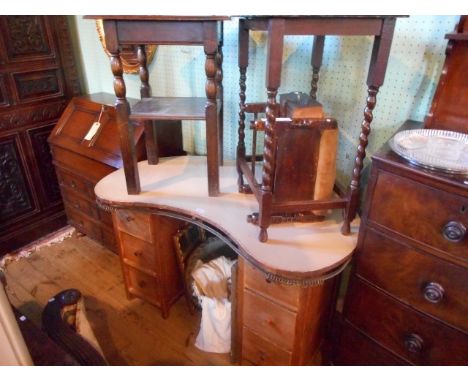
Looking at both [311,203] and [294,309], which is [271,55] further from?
[294,309]

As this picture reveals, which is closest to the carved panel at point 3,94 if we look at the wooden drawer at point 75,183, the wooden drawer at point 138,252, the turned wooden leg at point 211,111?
the wooden drawer at point 75,183

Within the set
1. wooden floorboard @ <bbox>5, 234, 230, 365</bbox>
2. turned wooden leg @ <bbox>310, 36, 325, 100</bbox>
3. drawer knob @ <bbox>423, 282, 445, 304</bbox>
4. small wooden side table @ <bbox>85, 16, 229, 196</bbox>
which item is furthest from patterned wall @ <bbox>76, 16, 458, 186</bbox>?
wooden floorboard @ <bbox>5, 234, 230, 365</bbox>

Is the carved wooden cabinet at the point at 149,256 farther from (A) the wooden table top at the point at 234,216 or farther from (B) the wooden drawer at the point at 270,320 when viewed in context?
(B) the wooden drawer at the point at 270,320

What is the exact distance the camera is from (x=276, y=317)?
3.95 feet

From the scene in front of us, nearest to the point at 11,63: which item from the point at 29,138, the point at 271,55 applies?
the point at 29,138

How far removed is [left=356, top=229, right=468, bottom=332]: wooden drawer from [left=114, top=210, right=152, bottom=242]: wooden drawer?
35.2 inches

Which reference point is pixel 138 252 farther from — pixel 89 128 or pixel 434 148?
pixel 434 148

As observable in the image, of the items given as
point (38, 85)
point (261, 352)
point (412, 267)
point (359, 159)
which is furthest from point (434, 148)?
point (38, 85)

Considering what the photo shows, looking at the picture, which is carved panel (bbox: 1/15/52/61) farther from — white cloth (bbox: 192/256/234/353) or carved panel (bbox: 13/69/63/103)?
white cloth (bbox: 192/256/234/353)

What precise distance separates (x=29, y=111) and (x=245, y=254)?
1754 mm

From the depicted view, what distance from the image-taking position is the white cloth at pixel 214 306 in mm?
1489

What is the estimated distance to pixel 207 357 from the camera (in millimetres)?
1569

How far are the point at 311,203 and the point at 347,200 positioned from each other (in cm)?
13
